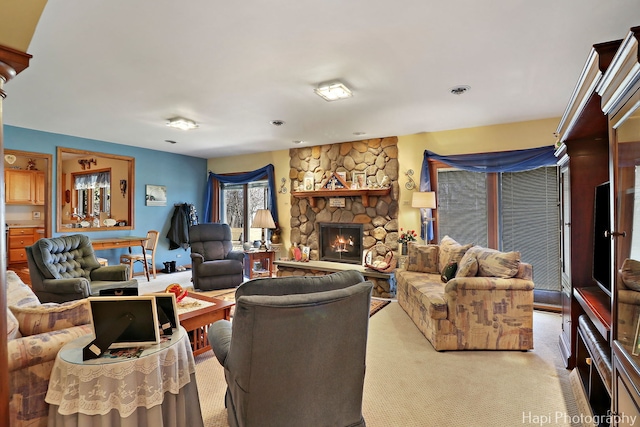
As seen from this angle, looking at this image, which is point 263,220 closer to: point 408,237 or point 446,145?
point 408,237

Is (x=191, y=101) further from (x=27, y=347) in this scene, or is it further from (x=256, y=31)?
(x=27, y=347)

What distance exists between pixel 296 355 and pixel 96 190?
8372 mm

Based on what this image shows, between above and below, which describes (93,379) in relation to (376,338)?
above

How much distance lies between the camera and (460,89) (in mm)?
3330

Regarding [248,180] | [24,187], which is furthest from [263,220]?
[24,187]

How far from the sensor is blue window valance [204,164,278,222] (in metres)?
6.62

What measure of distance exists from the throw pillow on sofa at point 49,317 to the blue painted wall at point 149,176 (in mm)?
4493

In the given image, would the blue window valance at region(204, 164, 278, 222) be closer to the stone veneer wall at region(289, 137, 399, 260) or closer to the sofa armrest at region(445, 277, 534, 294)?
the stone veneer wall at region(289, 137, 399, 260)

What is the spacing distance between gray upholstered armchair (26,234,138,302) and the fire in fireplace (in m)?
3.22

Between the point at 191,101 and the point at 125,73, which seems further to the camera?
the point at 191,101

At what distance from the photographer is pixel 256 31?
228 centimetres

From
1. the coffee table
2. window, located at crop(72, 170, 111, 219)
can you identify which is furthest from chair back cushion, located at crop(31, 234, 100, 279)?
window, located at crop(72, 170, 111, 219)

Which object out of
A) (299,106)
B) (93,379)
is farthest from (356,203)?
(93,379)

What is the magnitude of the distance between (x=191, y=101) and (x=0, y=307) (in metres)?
2.97
